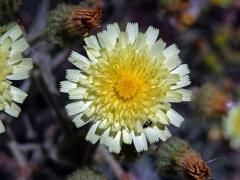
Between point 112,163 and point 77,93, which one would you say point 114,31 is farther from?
point 112,163

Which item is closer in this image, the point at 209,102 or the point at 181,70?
the point at 181,70

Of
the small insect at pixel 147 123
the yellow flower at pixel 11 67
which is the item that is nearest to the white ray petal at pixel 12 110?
the yellow flower at pixel 11 67

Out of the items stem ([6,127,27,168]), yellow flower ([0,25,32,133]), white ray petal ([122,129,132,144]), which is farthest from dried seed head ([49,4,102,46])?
stem ([6,127,27,168])

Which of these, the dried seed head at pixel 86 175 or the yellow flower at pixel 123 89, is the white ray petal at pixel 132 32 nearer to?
the yellow flower at pixel 123 89

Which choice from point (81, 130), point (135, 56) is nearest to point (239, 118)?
point (81, 130)

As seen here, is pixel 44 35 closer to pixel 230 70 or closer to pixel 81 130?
pixel 81 130

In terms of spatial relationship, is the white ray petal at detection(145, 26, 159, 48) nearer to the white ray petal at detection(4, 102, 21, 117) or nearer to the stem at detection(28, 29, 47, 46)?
the stem at detection(28, 29, 47, 46)

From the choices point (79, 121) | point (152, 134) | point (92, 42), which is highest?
point (92, 42)

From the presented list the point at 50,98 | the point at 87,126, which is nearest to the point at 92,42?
the point at 50,98
